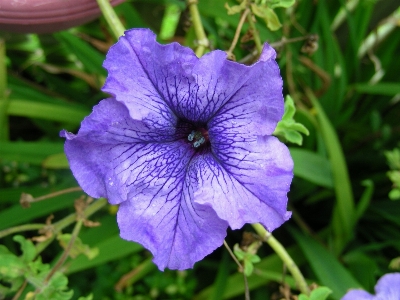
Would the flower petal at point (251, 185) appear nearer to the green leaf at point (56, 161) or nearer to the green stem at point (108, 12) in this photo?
the green stem at point (108, 12)

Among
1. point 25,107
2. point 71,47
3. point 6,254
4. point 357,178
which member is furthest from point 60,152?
point 357,178

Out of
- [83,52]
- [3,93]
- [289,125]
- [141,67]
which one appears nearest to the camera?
[141,67]

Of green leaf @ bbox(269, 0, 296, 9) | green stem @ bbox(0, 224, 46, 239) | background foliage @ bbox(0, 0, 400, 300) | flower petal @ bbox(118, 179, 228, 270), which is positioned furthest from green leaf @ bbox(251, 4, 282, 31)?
green stem @ bbox(0, 224, 46, 239)

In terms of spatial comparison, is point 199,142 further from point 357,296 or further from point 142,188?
point 357,296

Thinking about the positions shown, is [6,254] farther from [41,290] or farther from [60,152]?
[60,152]

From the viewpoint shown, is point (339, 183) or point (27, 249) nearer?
point (27, 249)

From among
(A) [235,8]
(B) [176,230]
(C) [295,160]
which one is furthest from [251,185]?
(C) [295,160]
